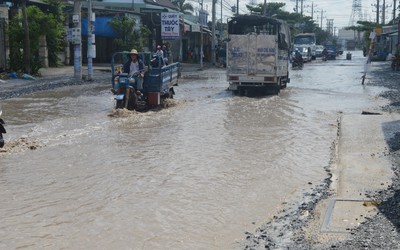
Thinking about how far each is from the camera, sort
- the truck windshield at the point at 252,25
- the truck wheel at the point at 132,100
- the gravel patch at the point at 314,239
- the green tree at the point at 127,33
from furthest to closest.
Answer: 1. the green tree at the point at 127,33
2. the truck windshield at the point at 252,25
3. the truck wheel at the point at 132,100
4. the gravel patch at the point at 314,239

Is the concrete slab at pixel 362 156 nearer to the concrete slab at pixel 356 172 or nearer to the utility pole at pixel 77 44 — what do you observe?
the concrete slab at pixel 356 172

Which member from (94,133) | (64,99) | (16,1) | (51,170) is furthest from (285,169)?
(16,1)

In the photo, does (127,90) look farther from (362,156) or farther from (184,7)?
(184,7)

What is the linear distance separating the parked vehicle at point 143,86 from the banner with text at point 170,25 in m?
20.5

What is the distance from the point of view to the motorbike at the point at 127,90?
559 inches

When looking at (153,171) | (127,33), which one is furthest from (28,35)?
(153,171)

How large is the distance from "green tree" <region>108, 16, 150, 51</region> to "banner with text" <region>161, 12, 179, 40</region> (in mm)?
1715

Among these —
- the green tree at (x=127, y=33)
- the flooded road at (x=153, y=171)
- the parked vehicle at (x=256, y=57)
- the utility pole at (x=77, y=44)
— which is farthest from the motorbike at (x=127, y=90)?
the green tree at (x=127, y=33)

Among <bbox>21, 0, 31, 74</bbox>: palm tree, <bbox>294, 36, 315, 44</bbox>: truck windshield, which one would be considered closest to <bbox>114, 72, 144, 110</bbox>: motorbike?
<bbox>21, 0, 31, 74</bbox>: palm tree

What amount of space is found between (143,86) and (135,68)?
708 mm

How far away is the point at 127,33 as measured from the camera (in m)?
36.7

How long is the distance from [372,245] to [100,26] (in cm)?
3532

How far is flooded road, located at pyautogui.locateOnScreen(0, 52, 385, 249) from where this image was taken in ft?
19.0

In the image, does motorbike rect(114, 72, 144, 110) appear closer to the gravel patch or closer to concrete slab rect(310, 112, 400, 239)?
concrete slab rect(310, 112, 400, 239)
